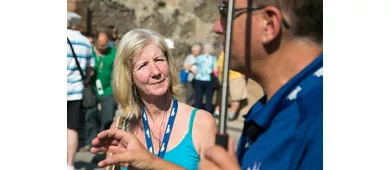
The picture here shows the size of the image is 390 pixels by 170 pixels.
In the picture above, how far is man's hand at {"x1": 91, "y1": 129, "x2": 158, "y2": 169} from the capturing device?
1.28 meters

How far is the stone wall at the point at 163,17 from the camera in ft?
5.71

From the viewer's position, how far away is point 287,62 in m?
0.95

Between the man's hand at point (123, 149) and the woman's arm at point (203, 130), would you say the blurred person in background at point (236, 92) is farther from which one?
the man's hand at point (123, 149)

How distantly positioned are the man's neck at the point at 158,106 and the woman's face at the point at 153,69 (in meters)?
0.02

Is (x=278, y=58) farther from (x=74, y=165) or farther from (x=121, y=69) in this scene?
(x=74, y=165)

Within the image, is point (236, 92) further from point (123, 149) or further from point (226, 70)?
point (226, 70)

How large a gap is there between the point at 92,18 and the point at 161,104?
0.70 meters

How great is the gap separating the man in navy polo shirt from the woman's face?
0.48m

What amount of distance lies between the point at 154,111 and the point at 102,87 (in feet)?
2.91

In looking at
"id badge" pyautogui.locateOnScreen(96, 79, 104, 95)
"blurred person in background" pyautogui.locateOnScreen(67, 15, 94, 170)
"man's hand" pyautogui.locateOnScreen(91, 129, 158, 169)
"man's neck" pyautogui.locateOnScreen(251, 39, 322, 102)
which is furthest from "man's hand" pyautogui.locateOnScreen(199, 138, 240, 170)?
"id badge" pyautogui.locateOnScreen(96, 79, 104, 95)

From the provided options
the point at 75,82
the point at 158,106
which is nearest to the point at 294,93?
the point at 158,106

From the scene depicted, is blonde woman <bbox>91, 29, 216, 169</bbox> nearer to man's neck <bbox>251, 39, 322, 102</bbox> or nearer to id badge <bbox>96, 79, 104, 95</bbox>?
man's neck <bbox>251, 39, 322, 102</bbox>

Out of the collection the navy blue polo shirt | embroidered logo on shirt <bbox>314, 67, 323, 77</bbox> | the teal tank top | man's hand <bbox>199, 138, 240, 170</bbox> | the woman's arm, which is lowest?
the teal tank top

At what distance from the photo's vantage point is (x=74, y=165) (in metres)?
2.26
